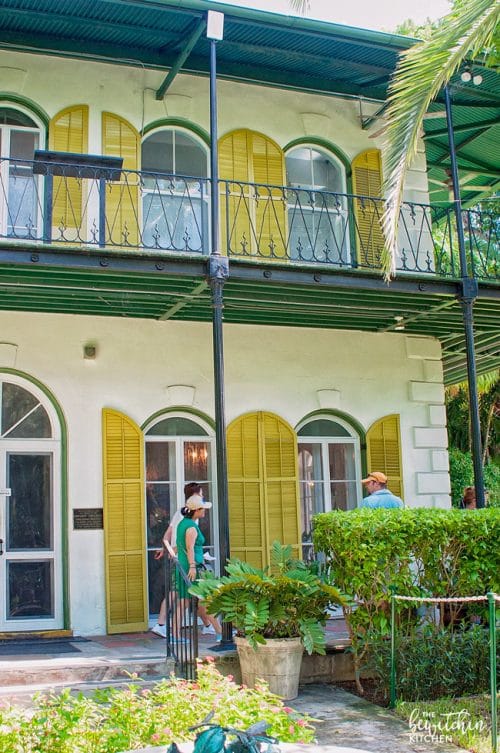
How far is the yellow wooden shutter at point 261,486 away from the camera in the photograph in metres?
9.73

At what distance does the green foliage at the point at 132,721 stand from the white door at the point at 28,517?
4.53 metres

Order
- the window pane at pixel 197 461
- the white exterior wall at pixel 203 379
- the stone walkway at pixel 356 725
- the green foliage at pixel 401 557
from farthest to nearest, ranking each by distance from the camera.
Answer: the window pane at pixel 197 461 < the white exterior wall at pixel 203 379 < the green foliage at pixel 401 557 < the stone walkway at pixel 356 725

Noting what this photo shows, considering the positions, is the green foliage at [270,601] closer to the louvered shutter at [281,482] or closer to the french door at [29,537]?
the french door at [29,537]

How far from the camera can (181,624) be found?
6898mm

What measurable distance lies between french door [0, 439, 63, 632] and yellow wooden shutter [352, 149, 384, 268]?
4.53 m

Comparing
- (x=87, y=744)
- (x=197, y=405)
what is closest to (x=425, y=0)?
(x=197, y=405)

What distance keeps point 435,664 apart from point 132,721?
139 inches

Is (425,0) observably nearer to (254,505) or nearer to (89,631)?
(254,505)

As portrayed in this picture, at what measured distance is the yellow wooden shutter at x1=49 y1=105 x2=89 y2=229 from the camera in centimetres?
931

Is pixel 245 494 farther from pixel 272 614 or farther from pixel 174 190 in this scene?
pixel 174 190

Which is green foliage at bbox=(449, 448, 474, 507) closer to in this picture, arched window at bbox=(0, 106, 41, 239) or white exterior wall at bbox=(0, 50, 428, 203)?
white exterior wall at bbox=(0, 50, 428, 203)

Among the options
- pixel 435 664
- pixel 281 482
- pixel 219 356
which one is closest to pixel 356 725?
pixel 435 664

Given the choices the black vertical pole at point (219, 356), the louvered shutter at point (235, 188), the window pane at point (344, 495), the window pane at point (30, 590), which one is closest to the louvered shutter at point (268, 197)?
the louvered shutter at point (235, 188)

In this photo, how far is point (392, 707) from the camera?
6625 millimetres
